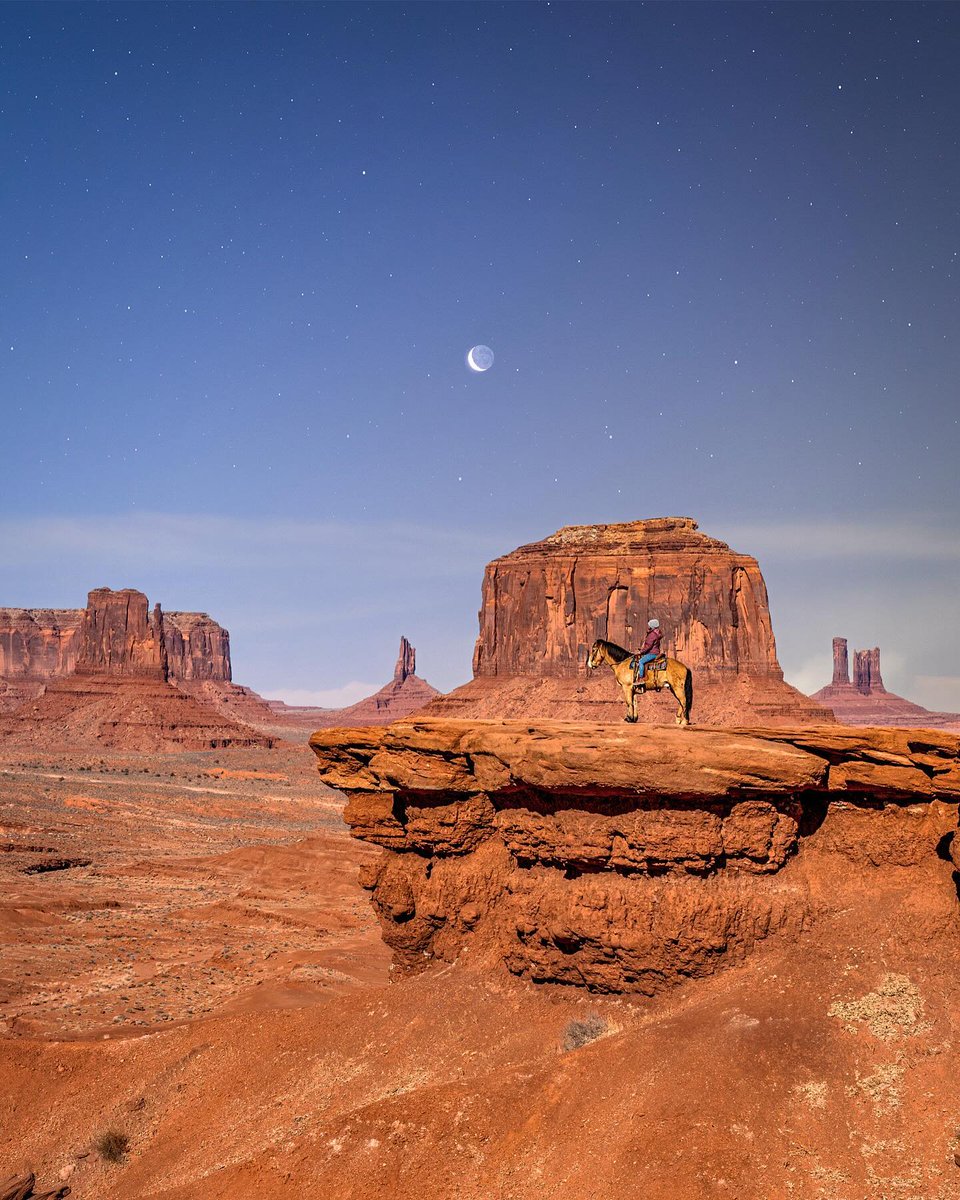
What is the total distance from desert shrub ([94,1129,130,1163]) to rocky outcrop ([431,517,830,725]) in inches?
2394

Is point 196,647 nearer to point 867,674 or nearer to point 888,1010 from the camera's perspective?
point 867,674

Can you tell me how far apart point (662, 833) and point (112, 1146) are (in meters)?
7.02

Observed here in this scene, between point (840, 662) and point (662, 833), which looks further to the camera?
point (840, 662)

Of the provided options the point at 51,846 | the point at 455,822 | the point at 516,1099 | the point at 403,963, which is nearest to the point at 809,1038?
the point at 516,1099

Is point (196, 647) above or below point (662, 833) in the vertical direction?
above

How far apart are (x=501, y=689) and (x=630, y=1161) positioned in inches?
2996

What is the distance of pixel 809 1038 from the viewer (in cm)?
757

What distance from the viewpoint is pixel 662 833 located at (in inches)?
368

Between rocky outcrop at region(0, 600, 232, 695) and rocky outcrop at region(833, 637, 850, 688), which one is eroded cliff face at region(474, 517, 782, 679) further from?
rocky outcrop at region(833, 637, 850, 688)

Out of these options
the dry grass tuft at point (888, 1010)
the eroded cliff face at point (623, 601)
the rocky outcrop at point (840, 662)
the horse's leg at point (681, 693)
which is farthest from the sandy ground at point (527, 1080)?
the rocky outcrop at point (840, 662)

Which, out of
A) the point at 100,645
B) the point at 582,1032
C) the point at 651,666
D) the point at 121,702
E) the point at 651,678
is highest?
the point at 100,645

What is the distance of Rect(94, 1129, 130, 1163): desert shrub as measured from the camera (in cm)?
1014

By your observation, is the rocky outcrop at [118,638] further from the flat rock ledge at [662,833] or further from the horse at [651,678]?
the flat rock ledge at [662,833]

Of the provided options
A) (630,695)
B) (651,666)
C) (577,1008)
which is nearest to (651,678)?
(651,666)
